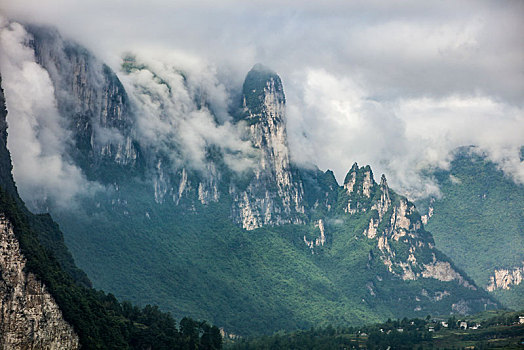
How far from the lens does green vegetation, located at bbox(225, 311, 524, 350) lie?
15175 cm

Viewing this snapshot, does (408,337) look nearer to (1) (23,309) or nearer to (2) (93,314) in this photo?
(2) (93,314)

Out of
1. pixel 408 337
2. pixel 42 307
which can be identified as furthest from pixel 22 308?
pixel 408 337

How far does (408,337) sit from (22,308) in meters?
98.5

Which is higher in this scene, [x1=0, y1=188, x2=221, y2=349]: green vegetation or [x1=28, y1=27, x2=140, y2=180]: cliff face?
[x1=28, y1=27, x2=140, y2=180]: cliff face

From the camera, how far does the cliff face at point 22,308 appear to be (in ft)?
274

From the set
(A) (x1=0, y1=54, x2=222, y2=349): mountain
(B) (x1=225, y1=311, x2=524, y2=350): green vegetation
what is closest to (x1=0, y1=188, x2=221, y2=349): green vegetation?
(A) (x1=0, y1=54, x2=222, y2=349): mountain

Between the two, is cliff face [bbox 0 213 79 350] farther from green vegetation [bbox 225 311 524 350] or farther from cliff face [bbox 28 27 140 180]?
cliff face [bbox 28 27 140 180]

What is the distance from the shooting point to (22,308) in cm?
8475

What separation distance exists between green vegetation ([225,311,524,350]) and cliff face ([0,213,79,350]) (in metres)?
66.8

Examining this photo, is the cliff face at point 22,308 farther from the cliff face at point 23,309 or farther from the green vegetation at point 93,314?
the green vegetation at point 93,314

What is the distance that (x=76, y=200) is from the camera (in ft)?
571

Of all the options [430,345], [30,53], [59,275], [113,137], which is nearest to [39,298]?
[59,275]

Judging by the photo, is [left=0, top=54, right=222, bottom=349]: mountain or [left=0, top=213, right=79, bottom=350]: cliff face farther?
[left=0, top=54, right=222, bottom=349]: mountain

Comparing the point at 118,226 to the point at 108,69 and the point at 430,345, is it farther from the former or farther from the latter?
the point at 430,345
